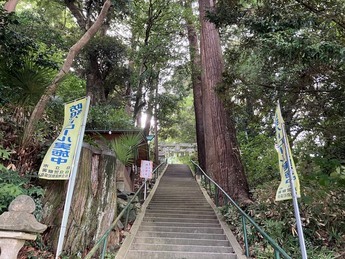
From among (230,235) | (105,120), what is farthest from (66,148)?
(105,120)

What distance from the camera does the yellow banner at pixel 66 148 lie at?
3.36 meters

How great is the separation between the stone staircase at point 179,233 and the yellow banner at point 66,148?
5.49ft

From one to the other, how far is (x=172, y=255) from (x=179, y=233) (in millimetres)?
1026

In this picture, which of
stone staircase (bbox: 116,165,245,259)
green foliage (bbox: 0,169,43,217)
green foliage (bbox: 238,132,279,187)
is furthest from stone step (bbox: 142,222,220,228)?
green foliage (bbox: 0,169,43,217)

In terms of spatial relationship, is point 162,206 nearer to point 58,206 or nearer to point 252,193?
point 252,193

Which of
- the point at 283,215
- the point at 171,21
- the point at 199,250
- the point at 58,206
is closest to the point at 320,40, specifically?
the point at 283,215

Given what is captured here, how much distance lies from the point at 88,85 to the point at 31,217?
25.9 ft

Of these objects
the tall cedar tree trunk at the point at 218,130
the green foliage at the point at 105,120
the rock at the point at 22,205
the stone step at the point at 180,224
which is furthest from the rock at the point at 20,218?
the green foliage at the point at 105,120

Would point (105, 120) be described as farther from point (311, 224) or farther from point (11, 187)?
point (311, 224)

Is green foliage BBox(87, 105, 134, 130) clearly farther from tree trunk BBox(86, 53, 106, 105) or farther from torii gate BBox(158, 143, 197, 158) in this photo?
torii gate BBox(158, 143, 197, 158)

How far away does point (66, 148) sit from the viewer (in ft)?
11.5

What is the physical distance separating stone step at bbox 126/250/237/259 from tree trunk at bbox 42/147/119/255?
0.54m

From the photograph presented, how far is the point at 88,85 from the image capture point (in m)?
9.85

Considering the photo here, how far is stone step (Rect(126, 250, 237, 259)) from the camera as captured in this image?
4176 mm
